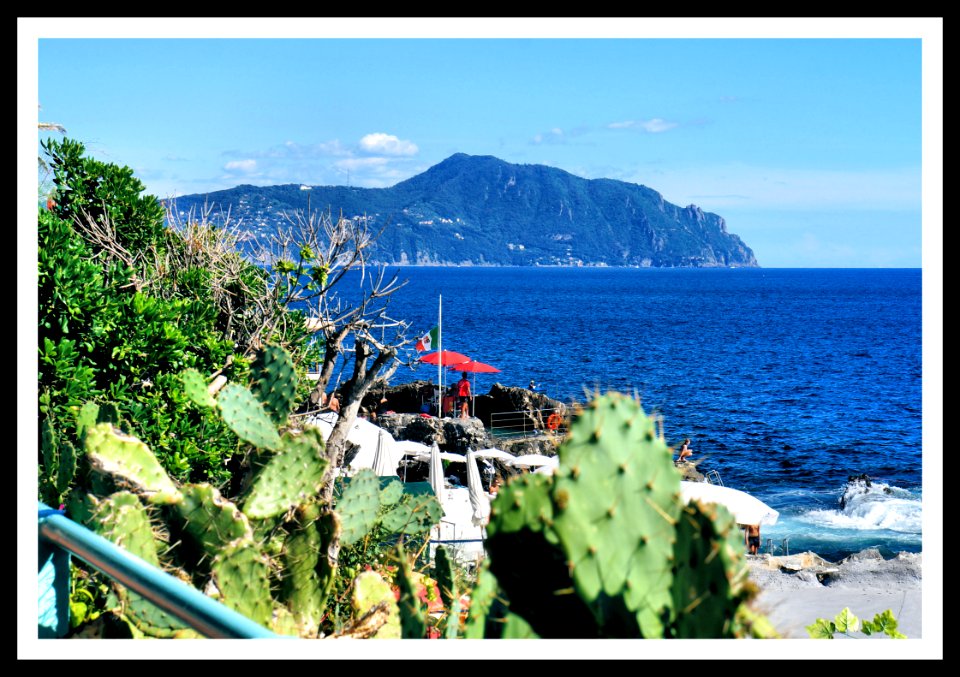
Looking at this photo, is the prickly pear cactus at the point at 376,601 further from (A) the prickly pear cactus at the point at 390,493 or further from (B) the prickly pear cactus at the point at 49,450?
(B) the prickly pear cactus at the point at 49,450

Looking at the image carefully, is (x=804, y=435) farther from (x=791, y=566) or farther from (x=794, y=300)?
(x=794, y=300)

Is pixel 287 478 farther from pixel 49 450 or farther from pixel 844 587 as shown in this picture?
pixel 844 587

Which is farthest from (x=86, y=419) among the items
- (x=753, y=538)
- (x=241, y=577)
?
(x=753, y=538)

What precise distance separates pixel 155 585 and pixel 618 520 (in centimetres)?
106

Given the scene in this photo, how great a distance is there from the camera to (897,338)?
76.6m

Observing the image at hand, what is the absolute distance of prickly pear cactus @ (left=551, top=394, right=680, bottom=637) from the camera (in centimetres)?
186

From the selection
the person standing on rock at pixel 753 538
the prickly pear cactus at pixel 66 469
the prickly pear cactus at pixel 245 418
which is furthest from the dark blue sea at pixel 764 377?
the prickly pear cactus at pixel 66 469

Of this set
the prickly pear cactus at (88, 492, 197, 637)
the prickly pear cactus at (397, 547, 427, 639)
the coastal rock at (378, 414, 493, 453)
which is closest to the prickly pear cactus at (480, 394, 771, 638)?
the prickly pear cactus at (397, 547, 427, 639)

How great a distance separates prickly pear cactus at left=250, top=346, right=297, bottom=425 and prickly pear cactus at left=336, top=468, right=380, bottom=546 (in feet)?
1.78

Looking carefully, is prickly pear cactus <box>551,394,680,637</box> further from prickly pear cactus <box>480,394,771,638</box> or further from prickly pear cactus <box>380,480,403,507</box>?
prickly pear cactus <box>380,480,403,507</box>

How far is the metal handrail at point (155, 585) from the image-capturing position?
1.75 meters

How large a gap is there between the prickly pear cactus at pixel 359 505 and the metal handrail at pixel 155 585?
6.97 feet

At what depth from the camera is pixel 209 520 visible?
10.8ft
